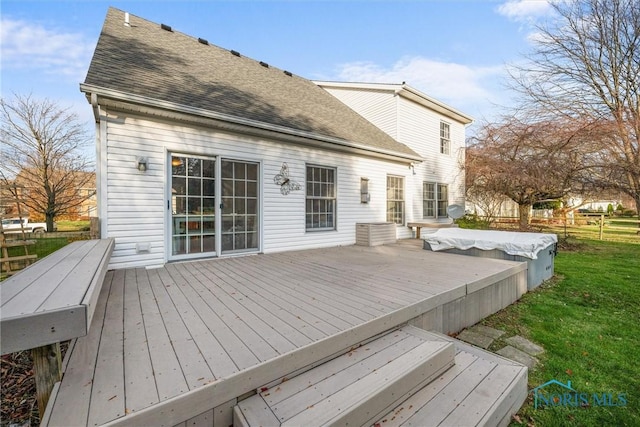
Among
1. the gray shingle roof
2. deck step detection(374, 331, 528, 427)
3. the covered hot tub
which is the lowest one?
deck step detection(374, 331, 528, 427)

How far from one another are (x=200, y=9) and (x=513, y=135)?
406 inches

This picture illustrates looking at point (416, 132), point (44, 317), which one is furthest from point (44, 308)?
point (416, 132)

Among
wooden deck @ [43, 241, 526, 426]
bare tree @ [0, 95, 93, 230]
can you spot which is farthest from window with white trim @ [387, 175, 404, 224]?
bare tree @ [0, 95, 93, 230]

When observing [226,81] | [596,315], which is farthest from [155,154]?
[596,315]

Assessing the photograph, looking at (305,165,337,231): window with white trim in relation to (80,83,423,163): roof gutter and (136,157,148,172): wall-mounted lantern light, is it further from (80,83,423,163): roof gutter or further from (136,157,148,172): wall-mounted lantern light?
(136,157,148,172): wall-mounted lantern light

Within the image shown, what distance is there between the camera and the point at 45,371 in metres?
1.58

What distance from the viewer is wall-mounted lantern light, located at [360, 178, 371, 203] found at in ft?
25.7

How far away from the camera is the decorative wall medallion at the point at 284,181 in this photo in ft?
20.1

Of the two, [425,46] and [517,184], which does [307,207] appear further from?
[425,46]

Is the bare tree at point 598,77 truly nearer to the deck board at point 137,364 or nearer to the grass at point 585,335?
the grass at point 585,335

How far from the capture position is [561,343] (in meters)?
3.22

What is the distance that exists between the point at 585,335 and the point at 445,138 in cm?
947

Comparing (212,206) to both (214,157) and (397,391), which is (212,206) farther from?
(397,391)

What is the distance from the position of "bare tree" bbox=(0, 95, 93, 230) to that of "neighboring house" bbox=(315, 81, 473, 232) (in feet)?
34.3
